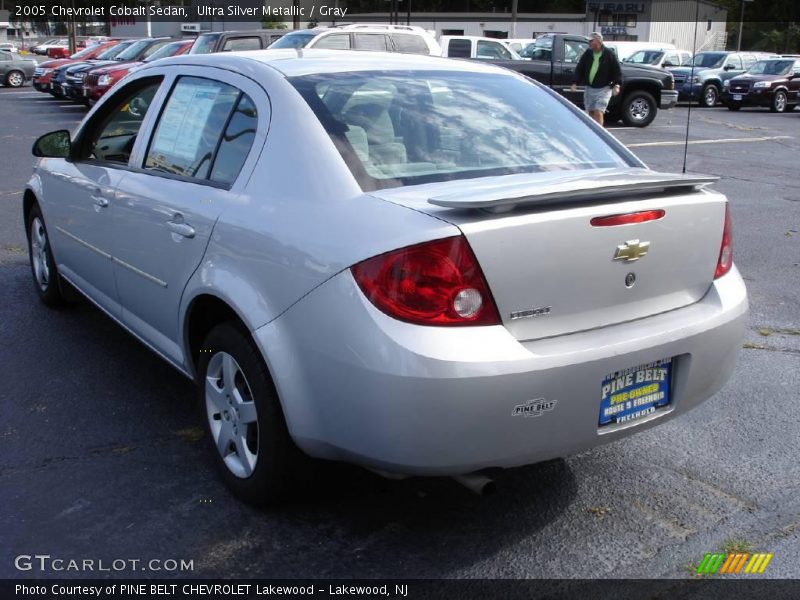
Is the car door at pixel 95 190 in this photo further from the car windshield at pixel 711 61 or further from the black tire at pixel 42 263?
the car windshield at pixel 711 61

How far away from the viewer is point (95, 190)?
4.49m

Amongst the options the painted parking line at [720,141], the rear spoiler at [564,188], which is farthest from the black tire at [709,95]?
the rear spoiler at [564,188]

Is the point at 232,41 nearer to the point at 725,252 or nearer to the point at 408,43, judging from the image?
the point at 408,43

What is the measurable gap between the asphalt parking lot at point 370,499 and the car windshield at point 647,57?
24.6m

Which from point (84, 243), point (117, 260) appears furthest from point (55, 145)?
point (117, 260)

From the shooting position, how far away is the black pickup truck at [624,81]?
19688 mm

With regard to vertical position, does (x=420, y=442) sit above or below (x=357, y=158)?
below

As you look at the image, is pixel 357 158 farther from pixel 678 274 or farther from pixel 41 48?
pixel 41 48

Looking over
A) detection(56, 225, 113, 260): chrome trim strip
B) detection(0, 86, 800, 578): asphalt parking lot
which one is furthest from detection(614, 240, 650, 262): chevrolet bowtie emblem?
detection(56, 225, 113, 260): chrome trim strip

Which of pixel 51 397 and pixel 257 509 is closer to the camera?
pixel 257 509

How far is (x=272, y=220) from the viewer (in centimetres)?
312

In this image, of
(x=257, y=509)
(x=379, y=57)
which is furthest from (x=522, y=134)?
(x=257, y=509)

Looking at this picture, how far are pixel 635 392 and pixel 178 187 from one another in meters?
2.03

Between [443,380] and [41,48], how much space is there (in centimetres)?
7176
